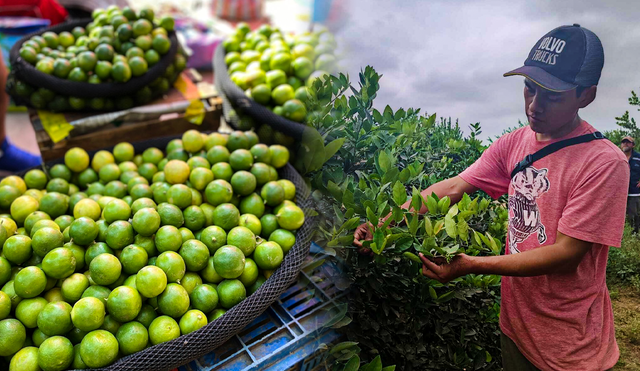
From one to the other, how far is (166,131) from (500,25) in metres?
2.33

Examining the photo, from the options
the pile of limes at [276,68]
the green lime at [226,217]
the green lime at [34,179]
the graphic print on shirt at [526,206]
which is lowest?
the green lime at [34,179]

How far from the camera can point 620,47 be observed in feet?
2.30

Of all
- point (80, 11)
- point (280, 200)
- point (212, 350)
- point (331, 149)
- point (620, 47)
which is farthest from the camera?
point (80, 11)

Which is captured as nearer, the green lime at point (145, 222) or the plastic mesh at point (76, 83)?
the green lime at point (145, 222)

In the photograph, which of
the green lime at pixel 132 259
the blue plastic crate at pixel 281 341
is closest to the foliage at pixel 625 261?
the blue plastic crate at pixel 281 341

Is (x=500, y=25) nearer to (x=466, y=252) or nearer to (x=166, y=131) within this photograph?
(x=466, y=252)

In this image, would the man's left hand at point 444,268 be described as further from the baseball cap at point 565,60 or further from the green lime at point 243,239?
the green lime at point 243,239

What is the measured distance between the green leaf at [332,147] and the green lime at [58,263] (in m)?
1.03

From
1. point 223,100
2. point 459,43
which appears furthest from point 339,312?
point 223,100

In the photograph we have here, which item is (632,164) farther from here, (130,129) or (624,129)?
(130,129)

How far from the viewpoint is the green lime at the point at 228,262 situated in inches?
59.9

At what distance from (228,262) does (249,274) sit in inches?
4.6

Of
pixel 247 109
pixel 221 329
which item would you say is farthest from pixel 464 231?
pixel 247 109

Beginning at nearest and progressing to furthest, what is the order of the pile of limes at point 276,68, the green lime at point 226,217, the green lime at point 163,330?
the green lime at point 163,330 < the green lime at point 226,217 < the pile of limes at point 276,68
